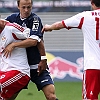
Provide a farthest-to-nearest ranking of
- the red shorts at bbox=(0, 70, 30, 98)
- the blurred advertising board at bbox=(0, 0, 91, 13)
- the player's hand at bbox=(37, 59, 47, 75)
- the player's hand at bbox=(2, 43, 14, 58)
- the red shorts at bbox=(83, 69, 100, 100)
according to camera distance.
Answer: the blurred advertising board at bbox=(0, 0, 91, 13)
the player's hand at bbox=(37, 59, 47, 75)
the player's hand at bbox=(2, 43, 14, 58)
the red shorts at bbox=(0, 70, 30, 98)
the red shorts at bbox=(83, 69, 100, 100)

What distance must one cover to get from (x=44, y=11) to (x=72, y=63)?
3.86 metres

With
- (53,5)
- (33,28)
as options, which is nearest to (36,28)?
(33,28)

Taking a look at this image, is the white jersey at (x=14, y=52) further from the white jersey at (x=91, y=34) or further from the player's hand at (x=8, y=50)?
the white jersey at (x=91, y=34)

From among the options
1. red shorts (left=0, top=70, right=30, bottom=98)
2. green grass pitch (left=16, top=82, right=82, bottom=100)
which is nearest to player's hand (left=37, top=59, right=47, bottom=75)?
red shorts (left=0, top=70, right=30, bottom=98)

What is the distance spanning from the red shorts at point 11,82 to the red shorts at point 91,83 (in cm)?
107

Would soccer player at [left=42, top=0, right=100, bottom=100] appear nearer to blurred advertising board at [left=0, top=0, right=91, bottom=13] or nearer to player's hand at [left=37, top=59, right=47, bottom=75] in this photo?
player's hand at [left=37, top=59, right=47, bottom=75]

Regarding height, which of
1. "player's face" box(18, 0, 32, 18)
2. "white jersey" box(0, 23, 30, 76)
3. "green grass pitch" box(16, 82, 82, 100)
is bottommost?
"green grass pitch" box(16, 82, 82, 100)

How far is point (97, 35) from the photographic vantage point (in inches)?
291

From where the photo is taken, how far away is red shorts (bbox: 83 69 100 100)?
737 centimetres

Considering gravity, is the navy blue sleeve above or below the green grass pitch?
above

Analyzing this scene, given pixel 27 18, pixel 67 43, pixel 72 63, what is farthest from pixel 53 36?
pixel 27 18

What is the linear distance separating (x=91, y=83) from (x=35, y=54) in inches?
55.5

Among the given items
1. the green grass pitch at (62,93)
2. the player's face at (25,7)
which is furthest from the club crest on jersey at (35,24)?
the green grass pitch at (62,93)

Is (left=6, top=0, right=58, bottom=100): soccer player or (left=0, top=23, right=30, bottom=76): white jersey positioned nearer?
(left=0, top=23, right=30, bottom=76): white jersey
